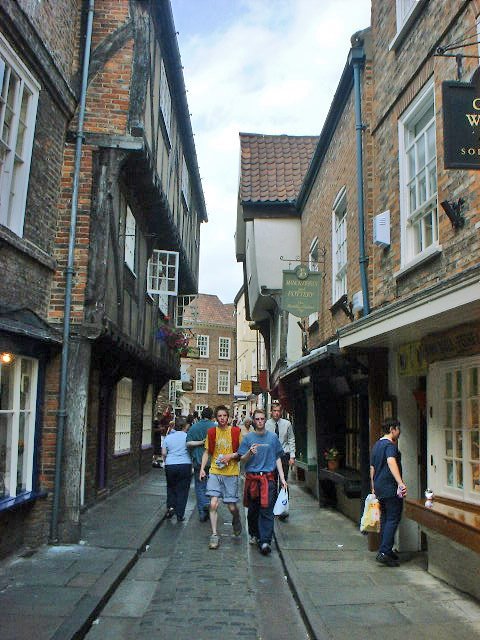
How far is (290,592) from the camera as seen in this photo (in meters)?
6.13

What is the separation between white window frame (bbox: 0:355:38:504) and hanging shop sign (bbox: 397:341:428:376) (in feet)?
14.6

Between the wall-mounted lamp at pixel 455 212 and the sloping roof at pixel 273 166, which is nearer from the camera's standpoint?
the wall-mounted lamp at pixel 455 212

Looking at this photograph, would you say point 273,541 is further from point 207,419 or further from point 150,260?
point 150,260

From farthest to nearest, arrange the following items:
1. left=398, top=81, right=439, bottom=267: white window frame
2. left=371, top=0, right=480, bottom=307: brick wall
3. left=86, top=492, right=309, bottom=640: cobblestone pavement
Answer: left=398, top=81, right=439, bottom=267: white window frame, left=371, top=0, right=480, bottom=307: brick wall, left=86, top=492, right=309, bottom=640: cobblestone pavement

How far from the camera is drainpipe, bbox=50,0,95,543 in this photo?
780cm

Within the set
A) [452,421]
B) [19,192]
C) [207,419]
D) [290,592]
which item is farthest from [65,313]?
[452,421]

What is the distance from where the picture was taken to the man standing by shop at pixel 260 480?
777cm

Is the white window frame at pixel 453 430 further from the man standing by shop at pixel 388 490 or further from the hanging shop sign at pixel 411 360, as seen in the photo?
the man standing by shop at pixel 388 490

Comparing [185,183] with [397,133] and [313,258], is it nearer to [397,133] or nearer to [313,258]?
[313,258]

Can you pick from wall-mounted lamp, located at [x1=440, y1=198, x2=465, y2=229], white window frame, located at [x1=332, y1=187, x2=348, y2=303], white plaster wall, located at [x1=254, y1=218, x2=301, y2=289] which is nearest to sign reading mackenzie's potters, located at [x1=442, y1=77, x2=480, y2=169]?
wall-mounted lamp, located at [x1=440, y1=198, x2=465, y2=229]

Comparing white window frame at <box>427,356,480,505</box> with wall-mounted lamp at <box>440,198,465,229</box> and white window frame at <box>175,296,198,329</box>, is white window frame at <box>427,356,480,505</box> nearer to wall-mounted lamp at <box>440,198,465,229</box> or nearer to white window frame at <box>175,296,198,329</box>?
wall-mounted lamp at <box>440,198,465,229</box>

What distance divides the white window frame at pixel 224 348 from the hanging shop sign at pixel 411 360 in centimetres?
4886

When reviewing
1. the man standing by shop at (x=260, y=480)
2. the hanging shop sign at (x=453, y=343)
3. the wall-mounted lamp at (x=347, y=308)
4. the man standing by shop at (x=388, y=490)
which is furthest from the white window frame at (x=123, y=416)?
the hanging shop sign at (x=453, y=343)

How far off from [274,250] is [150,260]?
12.3 feet
